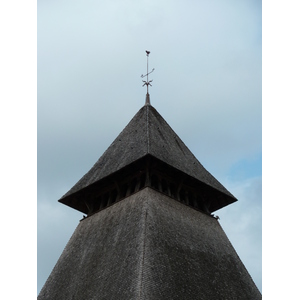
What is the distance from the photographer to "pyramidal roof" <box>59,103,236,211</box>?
28.8 metres

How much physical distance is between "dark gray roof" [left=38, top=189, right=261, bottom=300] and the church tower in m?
0.06

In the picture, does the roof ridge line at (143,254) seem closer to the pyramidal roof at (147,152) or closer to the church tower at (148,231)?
the church tower at (148,231)

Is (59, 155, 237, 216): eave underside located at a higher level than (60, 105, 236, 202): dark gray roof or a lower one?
lower

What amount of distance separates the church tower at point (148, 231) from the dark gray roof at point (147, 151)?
82mm

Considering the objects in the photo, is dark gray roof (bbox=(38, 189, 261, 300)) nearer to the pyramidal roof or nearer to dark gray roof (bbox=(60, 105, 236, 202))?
the pyramidal roof

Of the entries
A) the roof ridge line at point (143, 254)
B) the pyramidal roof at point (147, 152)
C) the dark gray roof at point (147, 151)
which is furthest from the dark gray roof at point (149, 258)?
the dark gray roof at point (147, 151)

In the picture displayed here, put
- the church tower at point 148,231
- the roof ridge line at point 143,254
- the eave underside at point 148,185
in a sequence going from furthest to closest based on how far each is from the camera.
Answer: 1. the eave underside at point 148,185
2. the church tower at point 148,231
3. the roof ridge line at point 143,254

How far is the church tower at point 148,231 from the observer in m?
23.5

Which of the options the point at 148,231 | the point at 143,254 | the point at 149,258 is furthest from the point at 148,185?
the point at 149,258

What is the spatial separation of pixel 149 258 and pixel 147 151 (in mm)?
6479

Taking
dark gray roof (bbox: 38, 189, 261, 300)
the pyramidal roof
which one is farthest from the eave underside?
dark gray roof (bbox: 38, 189, 261, 300)

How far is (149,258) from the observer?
23.3 metres

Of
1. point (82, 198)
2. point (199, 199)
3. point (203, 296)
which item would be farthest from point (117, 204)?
point (203, 296)

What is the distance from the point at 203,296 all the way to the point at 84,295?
563 cm
